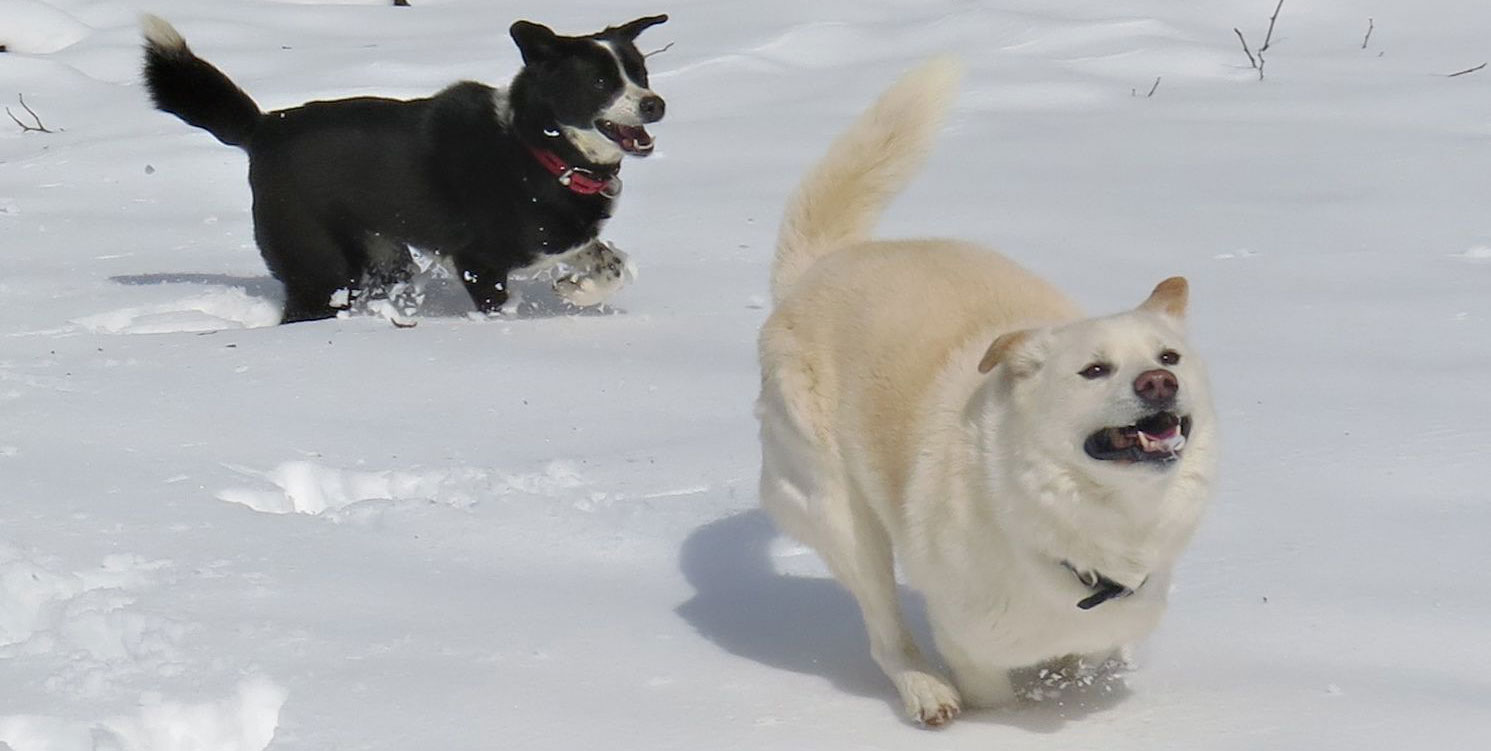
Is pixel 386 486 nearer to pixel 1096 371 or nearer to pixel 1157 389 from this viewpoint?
pixel 1096 371

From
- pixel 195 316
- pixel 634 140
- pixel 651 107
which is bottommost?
pixel 195 316

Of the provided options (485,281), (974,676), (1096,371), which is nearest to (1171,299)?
(1096,371)

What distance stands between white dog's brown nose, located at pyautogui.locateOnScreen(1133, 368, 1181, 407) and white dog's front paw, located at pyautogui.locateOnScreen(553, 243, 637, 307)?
10.7 feet

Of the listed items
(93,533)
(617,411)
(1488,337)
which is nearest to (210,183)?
(617,411)

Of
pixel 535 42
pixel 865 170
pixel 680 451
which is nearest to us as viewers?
pixel 865 170

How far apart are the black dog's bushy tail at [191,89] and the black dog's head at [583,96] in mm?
973

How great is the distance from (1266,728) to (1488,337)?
2.17m

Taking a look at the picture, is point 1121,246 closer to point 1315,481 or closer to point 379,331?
point 1315,481

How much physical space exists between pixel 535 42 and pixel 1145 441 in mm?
3757

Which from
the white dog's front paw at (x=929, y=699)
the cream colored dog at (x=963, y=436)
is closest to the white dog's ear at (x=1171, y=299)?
the cream colored dog at (x=963, y=436)

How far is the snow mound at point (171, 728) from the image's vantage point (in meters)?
2.68

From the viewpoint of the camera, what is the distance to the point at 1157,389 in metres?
2.49

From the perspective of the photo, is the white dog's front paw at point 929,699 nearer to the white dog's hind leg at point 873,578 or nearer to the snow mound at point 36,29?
the white dog's hind leg at point 873,578

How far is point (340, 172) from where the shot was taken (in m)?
5.79
